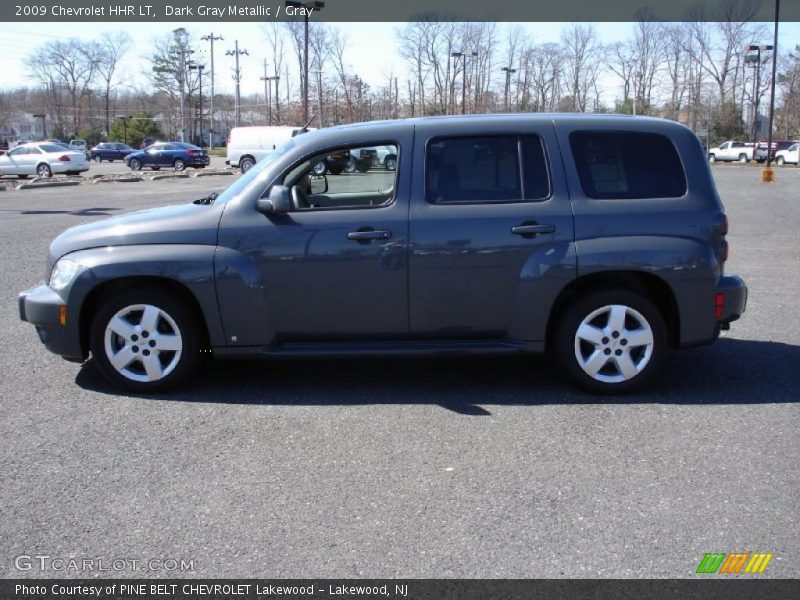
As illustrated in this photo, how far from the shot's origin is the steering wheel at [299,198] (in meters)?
5.39

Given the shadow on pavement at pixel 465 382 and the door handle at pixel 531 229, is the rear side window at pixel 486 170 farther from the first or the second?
the shadow on pavement at pixel 465 382

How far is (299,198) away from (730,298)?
2.97m

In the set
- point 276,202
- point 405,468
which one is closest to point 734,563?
point 405,468

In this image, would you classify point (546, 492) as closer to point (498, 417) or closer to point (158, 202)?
point (498, 417)

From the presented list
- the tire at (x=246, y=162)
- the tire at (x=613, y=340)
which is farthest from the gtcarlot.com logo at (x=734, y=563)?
the tire at (x=246, y=162)

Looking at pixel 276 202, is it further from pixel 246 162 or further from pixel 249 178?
pixel 246 162

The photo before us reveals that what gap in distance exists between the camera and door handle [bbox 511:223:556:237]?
17.2 feet

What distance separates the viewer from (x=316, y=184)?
5.53 m

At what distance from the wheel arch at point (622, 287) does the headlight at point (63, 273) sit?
3171 mm

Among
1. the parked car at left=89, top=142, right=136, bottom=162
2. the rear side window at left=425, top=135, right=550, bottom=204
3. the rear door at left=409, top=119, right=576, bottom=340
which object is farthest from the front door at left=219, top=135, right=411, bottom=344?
the parked car at left=89, top=142, right=136, bottom=162

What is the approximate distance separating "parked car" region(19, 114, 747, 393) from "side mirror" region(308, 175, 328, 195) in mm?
14

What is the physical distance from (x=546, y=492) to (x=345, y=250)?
2108 mm

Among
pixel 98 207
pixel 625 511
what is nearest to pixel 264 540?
pixel 625 511
